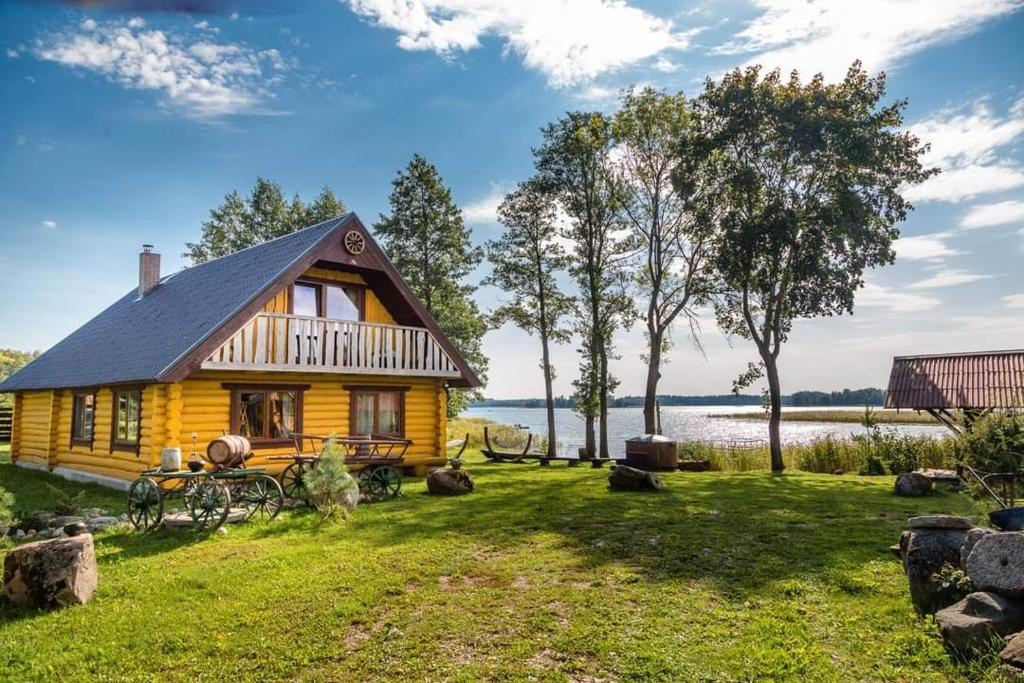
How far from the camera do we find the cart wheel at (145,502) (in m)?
9.00

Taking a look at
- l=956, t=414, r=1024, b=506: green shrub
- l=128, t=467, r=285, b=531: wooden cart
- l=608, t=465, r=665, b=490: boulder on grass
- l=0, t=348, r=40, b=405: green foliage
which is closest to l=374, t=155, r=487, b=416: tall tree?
l=608, t=465, r=665, b=490: boulder on grass

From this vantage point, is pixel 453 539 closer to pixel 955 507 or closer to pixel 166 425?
pixel 166 425

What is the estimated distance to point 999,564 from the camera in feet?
14.9

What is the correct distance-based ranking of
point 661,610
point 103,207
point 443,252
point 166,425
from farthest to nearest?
1. point 443,252
2. point 103,207
3. point 166,425
4. point 661,610

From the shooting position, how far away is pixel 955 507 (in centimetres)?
1045

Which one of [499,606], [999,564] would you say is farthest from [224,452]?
[999,564]

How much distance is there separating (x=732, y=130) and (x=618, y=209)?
5326 mm

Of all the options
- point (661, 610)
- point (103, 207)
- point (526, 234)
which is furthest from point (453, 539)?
point (526, 234)

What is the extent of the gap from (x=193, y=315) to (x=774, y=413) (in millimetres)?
16787

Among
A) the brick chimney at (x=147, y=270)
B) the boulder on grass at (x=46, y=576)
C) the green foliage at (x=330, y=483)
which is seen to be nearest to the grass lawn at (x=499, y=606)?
the boulder on grass at (x=46, y=576)

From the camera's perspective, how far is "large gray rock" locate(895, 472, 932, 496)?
39.0 ft

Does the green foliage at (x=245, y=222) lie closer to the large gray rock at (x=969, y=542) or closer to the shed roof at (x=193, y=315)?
the shed roof at (x=193, y=315)

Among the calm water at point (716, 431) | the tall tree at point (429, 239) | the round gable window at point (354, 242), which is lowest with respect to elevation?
the calm water at point (716, 431)

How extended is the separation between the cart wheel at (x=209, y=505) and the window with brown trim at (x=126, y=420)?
5.58 meters
